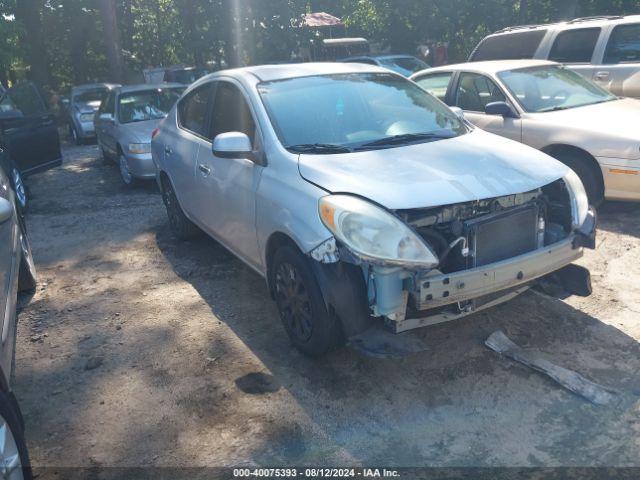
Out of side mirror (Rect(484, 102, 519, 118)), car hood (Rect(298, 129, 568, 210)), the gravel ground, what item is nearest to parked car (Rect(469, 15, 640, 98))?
side mirror (Rect(484, 102, 519, 118))

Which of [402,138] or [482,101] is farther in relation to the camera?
[482,101]

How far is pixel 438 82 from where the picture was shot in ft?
24.9

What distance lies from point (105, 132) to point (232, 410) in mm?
7973

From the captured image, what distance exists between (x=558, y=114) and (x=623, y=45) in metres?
2.82

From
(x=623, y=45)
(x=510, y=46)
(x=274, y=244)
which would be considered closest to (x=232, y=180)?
(x=274, y=244)

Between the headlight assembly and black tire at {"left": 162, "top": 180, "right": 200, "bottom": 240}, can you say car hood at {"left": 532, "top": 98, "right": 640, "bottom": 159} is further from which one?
the headlight assembly

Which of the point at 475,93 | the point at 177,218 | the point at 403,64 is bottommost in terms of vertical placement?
the point at 177,218

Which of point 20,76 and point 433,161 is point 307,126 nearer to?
point 433,161

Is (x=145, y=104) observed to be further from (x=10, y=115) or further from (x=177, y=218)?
(x=177, y=218)

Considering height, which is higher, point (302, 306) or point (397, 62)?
point (397, 62)

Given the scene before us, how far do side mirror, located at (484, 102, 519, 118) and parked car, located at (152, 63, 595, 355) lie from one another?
6.04ft

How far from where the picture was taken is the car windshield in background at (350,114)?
13.3 ft

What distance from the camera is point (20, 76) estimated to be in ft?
95.1

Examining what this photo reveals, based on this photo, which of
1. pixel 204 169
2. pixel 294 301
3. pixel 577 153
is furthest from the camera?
pixel 577 153
